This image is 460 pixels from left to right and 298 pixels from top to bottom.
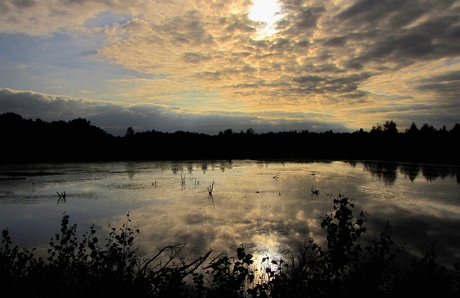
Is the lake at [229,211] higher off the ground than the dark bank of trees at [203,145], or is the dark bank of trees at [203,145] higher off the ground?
the dark bank of trees at [203,145]

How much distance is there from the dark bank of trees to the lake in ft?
109

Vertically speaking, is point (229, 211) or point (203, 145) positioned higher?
point (203, 145)

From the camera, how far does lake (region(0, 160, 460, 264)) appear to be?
1091cm

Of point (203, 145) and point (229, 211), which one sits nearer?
point (229, 211)

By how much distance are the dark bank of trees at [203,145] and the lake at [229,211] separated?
33324 millimetres

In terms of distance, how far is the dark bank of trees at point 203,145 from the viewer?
6078cm

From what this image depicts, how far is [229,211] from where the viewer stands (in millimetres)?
15883

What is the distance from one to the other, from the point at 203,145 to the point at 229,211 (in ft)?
216

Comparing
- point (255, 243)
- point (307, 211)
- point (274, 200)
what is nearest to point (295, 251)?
point (255, 243)

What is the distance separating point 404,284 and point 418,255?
5.20m

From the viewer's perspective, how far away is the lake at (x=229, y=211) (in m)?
→ 10.9

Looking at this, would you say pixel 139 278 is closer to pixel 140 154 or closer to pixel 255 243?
pixel 255 243

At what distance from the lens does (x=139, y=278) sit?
4316 millimetres

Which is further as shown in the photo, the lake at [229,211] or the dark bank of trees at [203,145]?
the dark bank of trees at [203,145]
